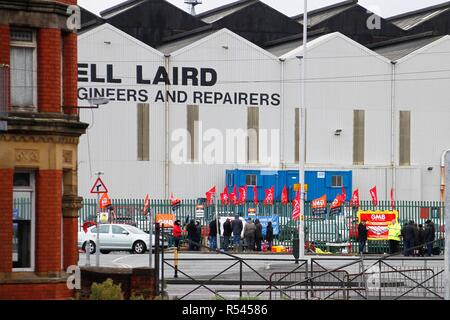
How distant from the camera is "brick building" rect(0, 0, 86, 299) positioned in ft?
67.6

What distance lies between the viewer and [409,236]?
49.8m

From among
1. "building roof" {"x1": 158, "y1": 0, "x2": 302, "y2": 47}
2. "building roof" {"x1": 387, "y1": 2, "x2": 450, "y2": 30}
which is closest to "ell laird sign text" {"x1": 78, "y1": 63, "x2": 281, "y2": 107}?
"building roof" {"x1": 158, "y1": 0, "x2": 302, "y2": 47}

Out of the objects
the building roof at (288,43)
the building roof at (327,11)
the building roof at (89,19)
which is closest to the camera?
the building roof at (89,19)

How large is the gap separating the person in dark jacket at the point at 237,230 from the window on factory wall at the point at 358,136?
83.2 feet

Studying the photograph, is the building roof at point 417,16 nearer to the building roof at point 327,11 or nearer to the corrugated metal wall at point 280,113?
the building roof at point 327,11

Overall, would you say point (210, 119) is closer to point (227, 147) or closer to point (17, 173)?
point (227, 147)

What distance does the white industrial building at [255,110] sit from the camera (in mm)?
72125

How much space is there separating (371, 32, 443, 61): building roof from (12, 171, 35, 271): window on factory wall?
58973mm

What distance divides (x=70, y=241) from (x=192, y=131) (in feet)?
172

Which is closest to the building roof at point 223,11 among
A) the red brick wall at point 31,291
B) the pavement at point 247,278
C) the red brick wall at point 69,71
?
the pavement at point 247,278
